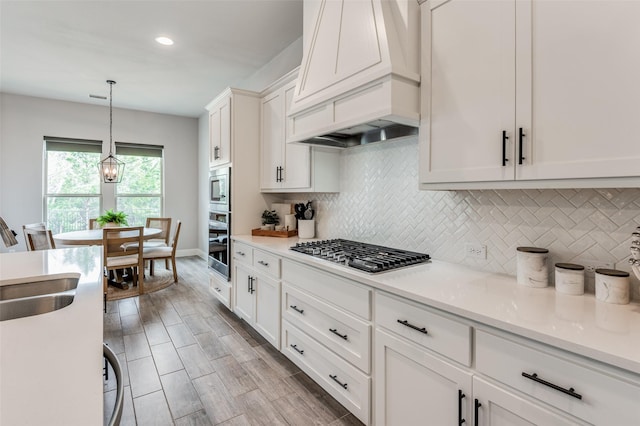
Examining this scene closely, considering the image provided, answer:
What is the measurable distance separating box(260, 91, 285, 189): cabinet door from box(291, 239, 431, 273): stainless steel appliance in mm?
1035

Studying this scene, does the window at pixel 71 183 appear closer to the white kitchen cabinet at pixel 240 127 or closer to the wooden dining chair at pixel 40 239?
the wooden dining chair at pixel 40 239

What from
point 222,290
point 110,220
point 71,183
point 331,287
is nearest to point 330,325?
point 331,287

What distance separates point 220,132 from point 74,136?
12.2ft

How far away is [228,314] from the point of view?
3482 mm

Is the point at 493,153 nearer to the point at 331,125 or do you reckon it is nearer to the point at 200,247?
the point at 331,125

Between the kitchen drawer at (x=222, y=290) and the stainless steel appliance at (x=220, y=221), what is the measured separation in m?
0.12

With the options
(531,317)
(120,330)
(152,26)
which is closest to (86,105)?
(152,26)

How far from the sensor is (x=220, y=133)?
11.8 feet

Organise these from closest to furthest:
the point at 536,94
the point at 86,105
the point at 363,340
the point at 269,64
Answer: the point at 536,94 → the point at 363,340 → the point at 269,64 → the point at 86,105

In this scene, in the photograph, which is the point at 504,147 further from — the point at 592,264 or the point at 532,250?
the point at 592,264

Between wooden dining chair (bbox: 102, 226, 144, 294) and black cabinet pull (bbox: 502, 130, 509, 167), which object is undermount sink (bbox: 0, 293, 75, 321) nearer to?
black cabinet pull (bbox: 502, 130, 509, 167)

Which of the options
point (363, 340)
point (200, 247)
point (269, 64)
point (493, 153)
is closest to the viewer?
point (493, 153)

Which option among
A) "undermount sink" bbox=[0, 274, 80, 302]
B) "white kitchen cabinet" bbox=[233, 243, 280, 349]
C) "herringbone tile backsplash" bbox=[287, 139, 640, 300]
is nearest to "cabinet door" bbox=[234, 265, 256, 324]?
"white kitchen cabinet" bbox=[233, 243, 280, 349]

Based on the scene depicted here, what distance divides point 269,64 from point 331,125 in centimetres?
244
